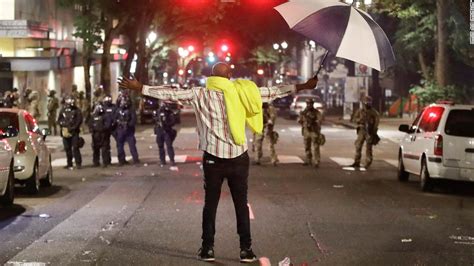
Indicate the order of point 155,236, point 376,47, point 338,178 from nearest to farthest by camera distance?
point 376,47 → point 155,236 → point 338,178

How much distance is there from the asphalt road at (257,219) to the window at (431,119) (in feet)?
3.89

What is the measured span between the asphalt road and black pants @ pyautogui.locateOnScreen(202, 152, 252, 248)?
384 mm

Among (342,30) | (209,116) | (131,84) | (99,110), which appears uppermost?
(342,30)

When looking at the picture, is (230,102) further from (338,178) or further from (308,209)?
(338,178)

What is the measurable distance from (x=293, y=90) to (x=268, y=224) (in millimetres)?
3253

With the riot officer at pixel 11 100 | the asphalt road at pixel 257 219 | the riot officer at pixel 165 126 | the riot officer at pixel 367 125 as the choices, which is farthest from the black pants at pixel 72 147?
the riot officer at pixel 367 125

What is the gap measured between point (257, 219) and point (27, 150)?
16.2ft

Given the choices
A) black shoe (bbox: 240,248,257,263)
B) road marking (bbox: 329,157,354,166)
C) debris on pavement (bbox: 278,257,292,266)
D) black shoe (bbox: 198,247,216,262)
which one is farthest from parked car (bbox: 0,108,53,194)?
road marking (bbox: 329,157,354,166)

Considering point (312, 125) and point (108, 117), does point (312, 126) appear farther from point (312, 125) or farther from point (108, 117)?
point (108, 117)

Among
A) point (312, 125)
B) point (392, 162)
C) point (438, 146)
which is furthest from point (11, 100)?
point (438, 146)

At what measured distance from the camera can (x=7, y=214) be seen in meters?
12.8

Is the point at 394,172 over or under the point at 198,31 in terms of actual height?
under

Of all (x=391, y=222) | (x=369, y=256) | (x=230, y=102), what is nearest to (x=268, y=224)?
(x=391, y=222)

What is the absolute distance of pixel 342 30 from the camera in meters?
8.38
